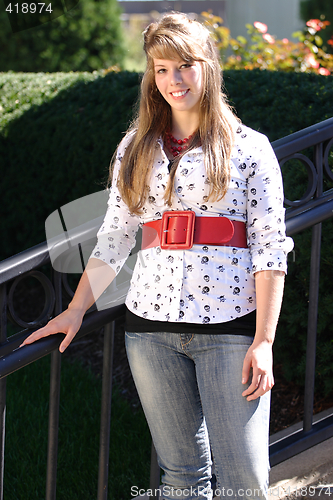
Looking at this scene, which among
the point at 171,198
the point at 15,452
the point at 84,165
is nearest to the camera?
the point at 171,198

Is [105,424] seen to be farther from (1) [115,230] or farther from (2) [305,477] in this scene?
(2) [305,477]

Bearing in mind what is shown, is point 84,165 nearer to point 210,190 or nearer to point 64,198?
point 64,198

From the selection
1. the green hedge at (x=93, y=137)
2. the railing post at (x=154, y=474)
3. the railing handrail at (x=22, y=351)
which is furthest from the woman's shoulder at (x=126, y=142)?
the railing post at (x=154, y=474)

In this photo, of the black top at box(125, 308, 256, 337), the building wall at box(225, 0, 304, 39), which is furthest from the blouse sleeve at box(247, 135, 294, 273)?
the building wall at box(225, 0, 304, 39)

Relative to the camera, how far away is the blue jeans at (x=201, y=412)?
4.66 ft

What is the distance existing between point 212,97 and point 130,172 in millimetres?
341

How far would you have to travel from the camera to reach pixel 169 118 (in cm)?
172

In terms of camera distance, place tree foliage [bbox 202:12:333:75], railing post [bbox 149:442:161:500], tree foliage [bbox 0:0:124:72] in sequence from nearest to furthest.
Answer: railing post [bbox 149:442:161:500], tree foliage [bbox 202:12:333:75], tree foliage [bbox 0:0:124:72]

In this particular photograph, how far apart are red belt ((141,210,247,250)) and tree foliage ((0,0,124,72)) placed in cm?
955

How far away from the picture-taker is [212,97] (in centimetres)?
159

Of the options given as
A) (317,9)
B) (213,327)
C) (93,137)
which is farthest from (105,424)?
(317,9)

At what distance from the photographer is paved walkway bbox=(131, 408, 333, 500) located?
2.04 m

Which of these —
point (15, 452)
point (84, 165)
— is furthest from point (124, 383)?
point (84, 165)

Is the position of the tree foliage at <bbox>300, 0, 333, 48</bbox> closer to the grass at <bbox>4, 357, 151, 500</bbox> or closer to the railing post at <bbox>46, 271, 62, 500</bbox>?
the grass at <bbox>4, 357, 151, 500</bbox>
